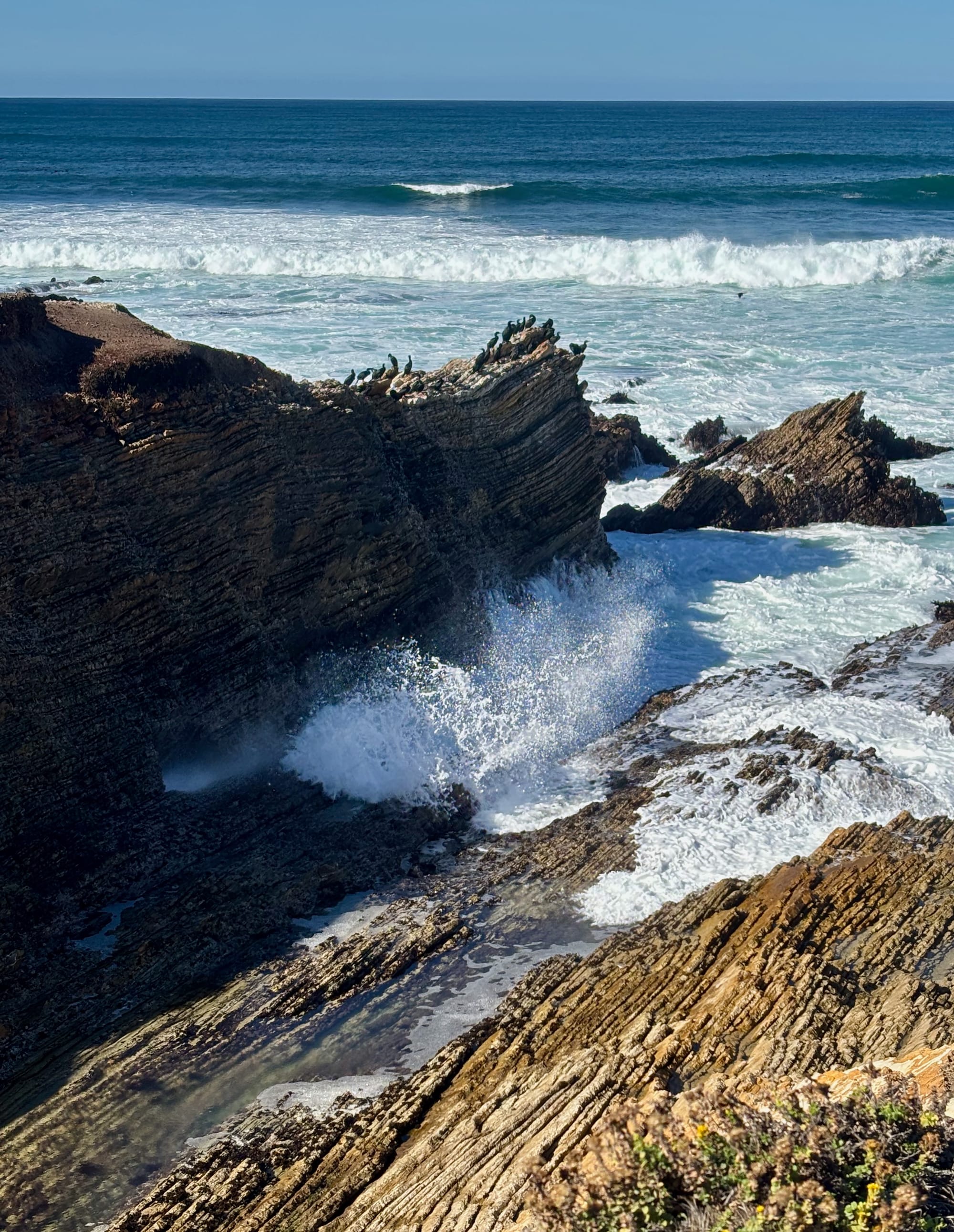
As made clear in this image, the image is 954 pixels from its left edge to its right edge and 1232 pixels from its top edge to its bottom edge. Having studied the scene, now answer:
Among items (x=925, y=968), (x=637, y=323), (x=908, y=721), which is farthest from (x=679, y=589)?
(x=637, y=323)

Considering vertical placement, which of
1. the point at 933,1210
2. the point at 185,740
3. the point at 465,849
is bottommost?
the point at 465,849

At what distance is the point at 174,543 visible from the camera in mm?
12172

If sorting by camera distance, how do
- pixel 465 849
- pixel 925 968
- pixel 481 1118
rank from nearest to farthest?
1. pixel 481 1118
2. pixel 925 968
3. pixel 465 849

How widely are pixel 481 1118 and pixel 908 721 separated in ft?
26.2

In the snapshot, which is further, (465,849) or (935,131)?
(935,131)

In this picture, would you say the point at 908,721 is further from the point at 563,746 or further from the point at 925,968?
the point at 925,968

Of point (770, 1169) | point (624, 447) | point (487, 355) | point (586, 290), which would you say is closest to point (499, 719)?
point (487, 355)

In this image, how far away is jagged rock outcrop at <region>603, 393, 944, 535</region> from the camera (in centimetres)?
2066

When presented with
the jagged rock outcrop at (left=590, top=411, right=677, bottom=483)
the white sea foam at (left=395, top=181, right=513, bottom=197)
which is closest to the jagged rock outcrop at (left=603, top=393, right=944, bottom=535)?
the jagged rock outcrop at (left=590, top=411, right=677, bottom=483)

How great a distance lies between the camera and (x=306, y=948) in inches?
392

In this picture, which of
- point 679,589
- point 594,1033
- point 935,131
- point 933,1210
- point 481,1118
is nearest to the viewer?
point 933,1210

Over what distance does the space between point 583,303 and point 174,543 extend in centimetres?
2790

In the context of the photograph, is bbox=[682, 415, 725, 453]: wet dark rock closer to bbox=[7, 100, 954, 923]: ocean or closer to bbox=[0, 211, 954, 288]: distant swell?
bbox=[7, 100, 954, 923]: ocean

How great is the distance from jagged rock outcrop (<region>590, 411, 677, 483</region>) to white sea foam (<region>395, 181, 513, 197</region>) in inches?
1622
